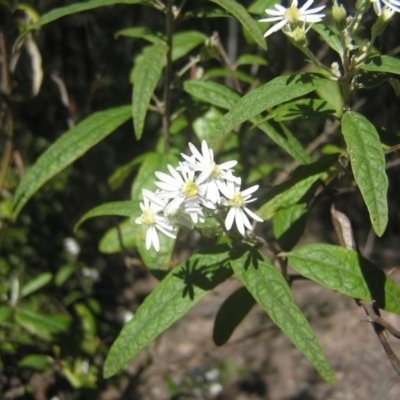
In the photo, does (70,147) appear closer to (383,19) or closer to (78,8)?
(78,8)

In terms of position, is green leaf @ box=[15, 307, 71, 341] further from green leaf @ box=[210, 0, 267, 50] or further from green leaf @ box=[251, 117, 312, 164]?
green leaf @ box=[210, 0, 267, 50]

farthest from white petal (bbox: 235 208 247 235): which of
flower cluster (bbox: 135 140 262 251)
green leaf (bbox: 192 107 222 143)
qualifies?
green leaf (bbox: 192 107 222 143)

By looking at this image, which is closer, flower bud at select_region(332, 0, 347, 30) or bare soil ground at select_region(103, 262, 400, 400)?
flower bud at select_region(332, 0, 347, 30)

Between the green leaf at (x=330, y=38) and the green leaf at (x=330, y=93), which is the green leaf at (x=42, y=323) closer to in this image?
the green leaf at (x=330, y=93)

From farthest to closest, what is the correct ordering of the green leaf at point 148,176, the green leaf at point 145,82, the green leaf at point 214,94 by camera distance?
the green leaf at point 148,176 → the green leaf at point 214,94 → the green leaf at point 145,82

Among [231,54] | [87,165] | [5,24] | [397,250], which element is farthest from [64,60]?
[397,250]

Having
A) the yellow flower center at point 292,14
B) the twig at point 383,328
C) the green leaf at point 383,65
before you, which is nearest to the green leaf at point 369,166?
the green leaf at point 383,65
